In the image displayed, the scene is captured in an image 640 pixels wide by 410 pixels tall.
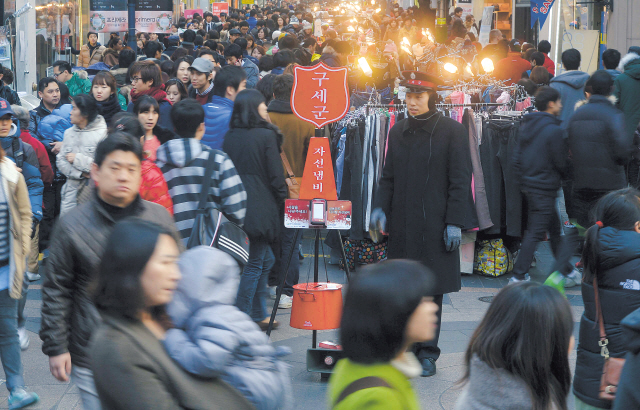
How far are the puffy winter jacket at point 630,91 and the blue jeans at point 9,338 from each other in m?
8.47

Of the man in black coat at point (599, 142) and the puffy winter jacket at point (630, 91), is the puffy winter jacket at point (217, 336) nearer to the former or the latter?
the man in black coat at point (599, 142)

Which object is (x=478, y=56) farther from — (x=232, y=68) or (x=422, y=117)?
(x=422, y=117)

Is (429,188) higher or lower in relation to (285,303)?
higher

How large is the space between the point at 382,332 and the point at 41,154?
5.83 meters

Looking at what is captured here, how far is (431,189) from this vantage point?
17.1 ft

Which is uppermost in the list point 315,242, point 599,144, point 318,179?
point 599,144

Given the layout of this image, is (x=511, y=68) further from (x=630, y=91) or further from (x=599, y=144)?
(x=599, y=144)

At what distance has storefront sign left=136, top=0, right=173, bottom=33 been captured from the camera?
16797 millimetres

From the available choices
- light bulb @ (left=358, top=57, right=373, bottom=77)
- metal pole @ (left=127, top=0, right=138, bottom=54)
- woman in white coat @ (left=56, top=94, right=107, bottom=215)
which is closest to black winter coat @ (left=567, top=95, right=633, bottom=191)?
woman in white coat @ (left=56, top=94, right=107, bottom=215)

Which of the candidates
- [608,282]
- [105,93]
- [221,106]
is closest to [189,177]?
[221,106]

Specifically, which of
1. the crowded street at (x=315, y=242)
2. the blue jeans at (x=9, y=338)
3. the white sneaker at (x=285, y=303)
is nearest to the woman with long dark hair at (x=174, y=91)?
the crowded street at (x=315, y=242)

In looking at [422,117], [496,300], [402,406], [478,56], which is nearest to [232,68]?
[422,117]

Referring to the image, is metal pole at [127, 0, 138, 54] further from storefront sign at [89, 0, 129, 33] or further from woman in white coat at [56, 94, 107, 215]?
woman in white coat at [56, 94, 107, 215]

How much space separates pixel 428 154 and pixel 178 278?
3.36 metres
